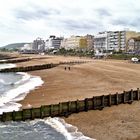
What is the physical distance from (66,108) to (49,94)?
1237 cm

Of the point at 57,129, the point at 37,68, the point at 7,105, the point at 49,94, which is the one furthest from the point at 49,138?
the point at 37,68

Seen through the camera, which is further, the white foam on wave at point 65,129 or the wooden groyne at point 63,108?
the wooden groyne at point 63,108

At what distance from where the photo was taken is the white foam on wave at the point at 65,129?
80.8ft

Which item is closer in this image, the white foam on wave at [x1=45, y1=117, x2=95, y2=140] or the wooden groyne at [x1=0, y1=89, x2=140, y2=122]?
the white foam on wave at [x1=45, y1=117, x2=95, y2=140]

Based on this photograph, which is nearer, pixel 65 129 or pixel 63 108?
pixel 65 129

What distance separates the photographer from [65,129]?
26.8 metres

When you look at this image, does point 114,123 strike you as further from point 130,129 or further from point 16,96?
point 16,96

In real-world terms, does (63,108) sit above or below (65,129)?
above

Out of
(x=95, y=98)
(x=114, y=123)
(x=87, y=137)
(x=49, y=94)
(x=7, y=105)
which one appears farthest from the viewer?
(x=49, y=94)

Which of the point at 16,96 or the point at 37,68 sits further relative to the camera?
the point at 37,68

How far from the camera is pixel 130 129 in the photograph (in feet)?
82.5

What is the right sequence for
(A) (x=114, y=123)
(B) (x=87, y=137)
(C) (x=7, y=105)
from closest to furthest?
(B) (x=87, y=137) < (A) (x=114, y=123) < (C) (x=7, y=105)

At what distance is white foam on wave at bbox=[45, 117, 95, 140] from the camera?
24.6m

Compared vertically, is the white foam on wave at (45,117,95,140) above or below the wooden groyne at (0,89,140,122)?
below
